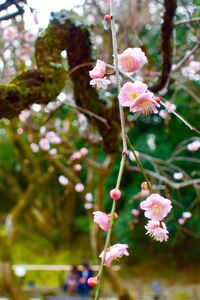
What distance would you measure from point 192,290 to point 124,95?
7424mm

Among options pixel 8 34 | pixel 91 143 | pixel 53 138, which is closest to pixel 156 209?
pixel 91 143

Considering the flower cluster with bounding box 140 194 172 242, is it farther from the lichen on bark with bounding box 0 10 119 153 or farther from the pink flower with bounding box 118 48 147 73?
the lichen on bark with bounding box 0 10 119 153

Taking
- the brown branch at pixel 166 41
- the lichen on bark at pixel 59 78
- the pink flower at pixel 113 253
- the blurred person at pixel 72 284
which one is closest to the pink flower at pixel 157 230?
the pink flower at pixel 113 253

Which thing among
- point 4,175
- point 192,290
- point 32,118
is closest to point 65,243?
point 4,175

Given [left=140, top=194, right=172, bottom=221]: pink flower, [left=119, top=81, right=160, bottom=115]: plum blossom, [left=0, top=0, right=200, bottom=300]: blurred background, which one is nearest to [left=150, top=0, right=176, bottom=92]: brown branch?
[left=0, top=0, right=200, bottom=300]: blurred background

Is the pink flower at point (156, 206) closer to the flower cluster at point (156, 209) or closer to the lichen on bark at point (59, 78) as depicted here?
the flower cluster at point (156, 209)

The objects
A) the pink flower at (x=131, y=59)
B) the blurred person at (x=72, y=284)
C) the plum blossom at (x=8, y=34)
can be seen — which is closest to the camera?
the pink flower at (x=131, y=59)

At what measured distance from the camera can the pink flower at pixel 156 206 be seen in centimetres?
114

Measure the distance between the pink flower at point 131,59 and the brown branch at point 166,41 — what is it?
1037mm

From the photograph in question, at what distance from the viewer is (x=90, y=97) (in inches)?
96.7

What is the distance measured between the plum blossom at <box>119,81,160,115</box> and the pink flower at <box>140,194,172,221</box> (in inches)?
8.4

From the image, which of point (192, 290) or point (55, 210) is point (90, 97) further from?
point (55, 210)

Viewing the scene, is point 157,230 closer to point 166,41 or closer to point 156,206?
point 156,206

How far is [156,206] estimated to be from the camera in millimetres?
1147
